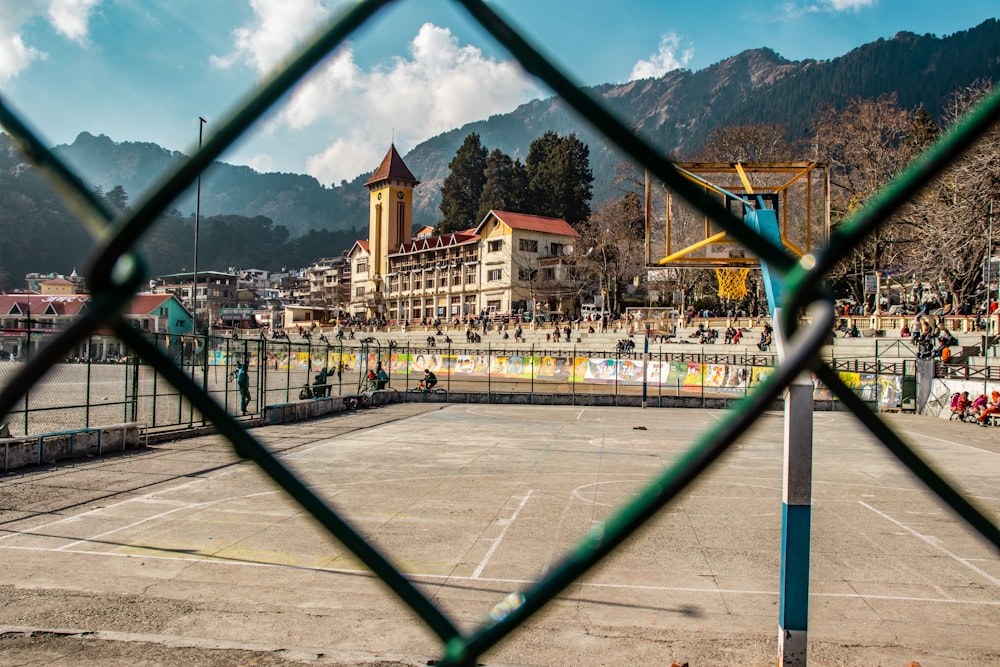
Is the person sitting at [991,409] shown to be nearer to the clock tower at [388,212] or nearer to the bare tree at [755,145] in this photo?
the bare tree at [755,145]

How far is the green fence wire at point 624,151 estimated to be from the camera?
3.12 feet

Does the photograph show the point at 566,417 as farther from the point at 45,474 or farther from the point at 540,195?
the point at 540,195

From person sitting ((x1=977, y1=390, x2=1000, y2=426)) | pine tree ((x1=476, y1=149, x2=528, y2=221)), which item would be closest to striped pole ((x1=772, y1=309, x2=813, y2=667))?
person sitting ((x1=977, y1=390, x2=1000, y2=426))

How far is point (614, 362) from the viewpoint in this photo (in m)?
38.1

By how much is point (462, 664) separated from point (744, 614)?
5973mm

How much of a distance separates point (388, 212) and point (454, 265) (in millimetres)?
19565

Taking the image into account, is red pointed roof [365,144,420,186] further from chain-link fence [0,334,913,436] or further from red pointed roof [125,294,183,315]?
chain-link fence [0,334,913,436]

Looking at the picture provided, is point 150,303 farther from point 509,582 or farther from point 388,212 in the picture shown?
point 509,582

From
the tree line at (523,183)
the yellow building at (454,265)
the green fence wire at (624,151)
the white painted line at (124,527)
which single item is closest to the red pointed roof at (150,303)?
the yellow building at (454,265)

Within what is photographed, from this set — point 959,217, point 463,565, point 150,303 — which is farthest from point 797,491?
point 150,303

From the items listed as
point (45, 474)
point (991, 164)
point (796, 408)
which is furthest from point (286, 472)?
point (991, 164)

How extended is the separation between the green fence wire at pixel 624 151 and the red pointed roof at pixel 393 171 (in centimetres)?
10088

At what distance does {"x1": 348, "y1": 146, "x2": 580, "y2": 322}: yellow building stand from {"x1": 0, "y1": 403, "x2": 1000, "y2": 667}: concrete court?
2416 inches

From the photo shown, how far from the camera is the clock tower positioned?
10031 centimetres
